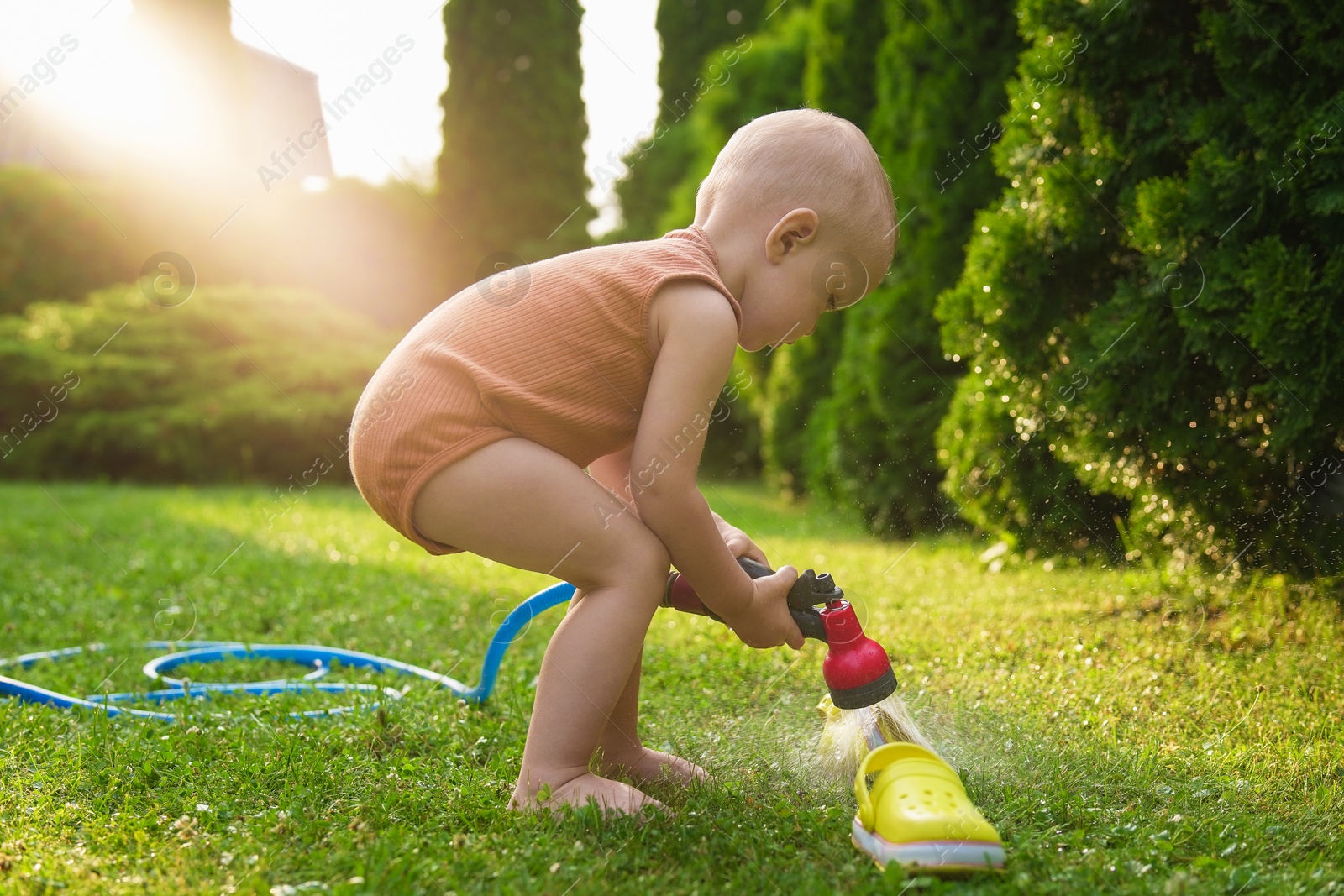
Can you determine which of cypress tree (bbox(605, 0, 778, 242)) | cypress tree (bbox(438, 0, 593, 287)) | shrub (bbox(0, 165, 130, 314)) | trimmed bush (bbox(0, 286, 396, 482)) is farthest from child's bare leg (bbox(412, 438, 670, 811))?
shrub (bbox(0, 165, 130, 314))

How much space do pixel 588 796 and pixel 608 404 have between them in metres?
0.71

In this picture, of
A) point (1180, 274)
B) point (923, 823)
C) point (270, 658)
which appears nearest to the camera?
point (923, 823)

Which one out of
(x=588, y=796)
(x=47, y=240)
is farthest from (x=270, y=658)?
(x=47, y=240)

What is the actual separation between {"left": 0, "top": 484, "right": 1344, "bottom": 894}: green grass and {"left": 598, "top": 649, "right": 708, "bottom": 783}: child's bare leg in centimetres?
10

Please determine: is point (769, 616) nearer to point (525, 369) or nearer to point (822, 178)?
point (525, 369)

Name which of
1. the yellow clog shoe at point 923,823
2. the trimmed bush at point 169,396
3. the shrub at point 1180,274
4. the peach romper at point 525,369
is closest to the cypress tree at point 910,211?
the shrub at point 1180,274

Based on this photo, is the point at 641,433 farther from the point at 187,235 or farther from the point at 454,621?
the point at 187,235

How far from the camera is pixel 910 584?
3896mm

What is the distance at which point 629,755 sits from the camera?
6.61ft

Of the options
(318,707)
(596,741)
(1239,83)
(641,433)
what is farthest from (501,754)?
(1239,83)

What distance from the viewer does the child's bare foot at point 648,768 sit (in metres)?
2.00

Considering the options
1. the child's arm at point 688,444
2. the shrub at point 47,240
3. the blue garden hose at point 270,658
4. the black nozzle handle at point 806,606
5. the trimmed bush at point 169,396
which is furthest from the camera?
the shrub at point 47,240

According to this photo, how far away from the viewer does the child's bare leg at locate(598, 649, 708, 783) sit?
200cm

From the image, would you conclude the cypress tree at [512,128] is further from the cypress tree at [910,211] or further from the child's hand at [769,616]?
the child's hand at [769,616]
